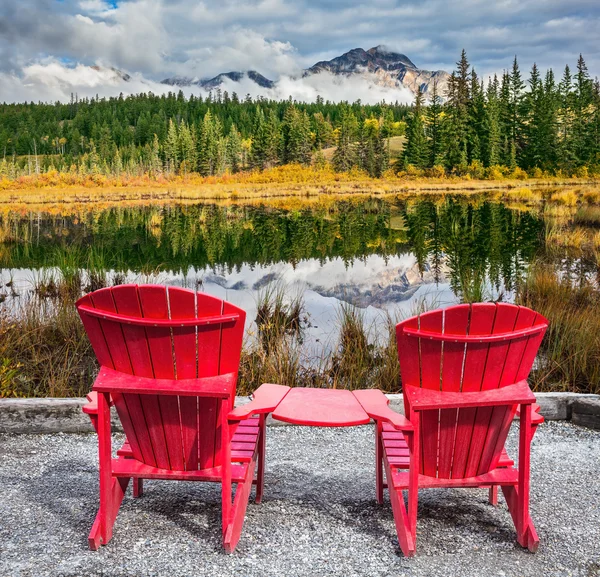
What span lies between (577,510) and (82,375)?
3947 millimetres

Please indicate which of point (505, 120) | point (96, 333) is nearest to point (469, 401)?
point (96, 333)

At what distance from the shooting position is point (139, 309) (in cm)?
228

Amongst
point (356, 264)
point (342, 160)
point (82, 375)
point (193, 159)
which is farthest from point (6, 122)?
point (82, 375)

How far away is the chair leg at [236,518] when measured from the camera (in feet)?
7.95

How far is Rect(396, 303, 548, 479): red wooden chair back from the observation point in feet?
7.39

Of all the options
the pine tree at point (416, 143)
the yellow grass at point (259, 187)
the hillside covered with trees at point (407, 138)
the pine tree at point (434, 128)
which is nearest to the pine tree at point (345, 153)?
the hillside covered with trees at point (407, 138)

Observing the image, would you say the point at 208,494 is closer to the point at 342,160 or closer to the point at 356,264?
the point at 356,264

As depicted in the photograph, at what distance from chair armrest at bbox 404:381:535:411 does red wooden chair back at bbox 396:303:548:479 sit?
2 centimetres

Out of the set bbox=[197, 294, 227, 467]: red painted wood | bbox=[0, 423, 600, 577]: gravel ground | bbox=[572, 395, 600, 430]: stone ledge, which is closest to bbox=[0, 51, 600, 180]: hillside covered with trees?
bbox=[572, 395, 600, 430]: stone ledge

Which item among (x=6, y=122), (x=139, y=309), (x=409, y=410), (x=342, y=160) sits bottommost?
(x=409, y=410)

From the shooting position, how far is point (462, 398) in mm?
2311

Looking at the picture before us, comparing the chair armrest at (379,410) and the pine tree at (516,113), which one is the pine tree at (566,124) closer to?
the pine tree at (516,113)

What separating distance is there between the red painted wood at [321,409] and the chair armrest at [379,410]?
25 millimetres

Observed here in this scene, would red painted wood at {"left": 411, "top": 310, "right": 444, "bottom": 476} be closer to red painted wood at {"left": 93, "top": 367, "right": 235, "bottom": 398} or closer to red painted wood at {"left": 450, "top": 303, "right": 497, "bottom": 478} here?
red painted wood at {"left": 450, "top": 303, "right": 497, "bottom": 478}
